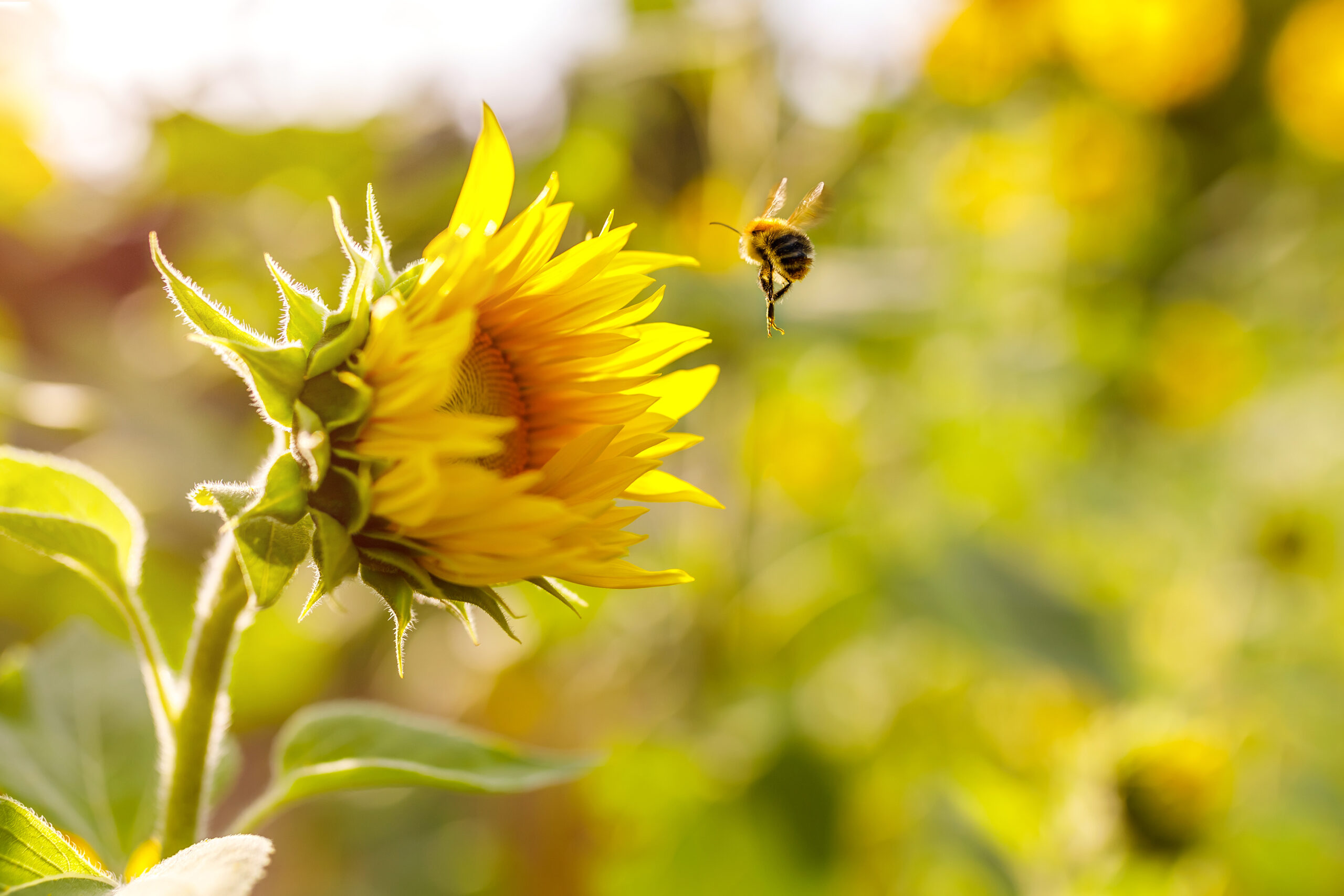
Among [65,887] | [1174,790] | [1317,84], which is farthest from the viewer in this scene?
[1317,84]

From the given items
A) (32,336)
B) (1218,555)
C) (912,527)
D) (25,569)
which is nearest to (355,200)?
(25,569)

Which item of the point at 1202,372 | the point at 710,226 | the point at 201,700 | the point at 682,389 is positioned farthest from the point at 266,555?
the point at 1202,372

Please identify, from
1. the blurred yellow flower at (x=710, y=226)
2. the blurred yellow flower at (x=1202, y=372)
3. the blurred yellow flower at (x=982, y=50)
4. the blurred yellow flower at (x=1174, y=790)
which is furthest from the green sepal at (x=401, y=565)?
the blurred yellow flower at (x=1202, y=372)

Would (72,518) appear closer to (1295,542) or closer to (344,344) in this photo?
Answer: (344,344)

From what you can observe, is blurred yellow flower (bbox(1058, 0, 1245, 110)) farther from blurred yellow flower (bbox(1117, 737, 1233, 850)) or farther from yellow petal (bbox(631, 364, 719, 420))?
yellow petal (bbox(631, 364, 719, 420))

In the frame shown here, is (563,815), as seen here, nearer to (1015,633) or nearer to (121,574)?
(1015,633)

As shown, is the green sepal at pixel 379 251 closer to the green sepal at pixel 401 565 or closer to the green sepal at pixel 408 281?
the green sepal at pixel 408 281
